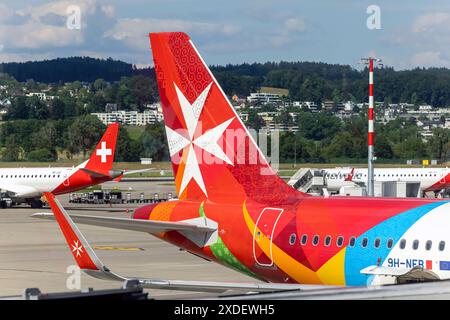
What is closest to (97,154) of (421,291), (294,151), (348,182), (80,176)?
(80,176)

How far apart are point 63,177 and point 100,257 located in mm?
40064

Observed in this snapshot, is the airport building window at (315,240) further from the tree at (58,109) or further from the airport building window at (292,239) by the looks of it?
the tree at (58,109)

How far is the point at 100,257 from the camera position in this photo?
127 feet

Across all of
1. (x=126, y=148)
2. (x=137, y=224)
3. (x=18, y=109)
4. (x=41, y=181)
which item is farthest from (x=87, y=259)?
(x=18, y=109)

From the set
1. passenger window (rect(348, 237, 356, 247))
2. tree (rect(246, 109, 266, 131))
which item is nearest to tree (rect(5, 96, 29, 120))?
tree (rect(246, 109, 266, 131))

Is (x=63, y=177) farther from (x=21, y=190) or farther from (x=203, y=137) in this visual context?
(x=203, y=137)


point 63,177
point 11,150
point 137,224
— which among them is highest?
point 137,224

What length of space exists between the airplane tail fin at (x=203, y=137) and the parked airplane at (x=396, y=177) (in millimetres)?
71174

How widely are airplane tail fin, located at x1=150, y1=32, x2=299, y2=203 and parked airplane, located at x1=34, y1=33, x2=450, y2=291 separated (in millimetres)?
23

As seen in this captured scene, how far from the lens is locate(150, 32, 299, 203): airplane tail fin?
72.0 feet

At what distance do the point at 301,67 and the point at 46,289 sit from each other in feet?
325

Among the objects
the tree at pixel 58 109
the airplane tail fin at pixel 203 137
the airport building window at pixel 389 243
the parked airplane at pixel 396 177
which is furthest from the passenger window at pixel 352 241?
the tree at pixel 58 109

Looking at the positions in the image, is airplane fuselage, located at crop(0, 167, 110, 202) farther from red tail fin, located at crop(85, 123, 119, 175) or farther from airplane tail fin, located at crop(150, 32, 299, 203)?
airplane tail fin, located at crop(150, 32, 299, 203)

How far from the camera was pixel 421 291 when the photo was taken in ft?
30.1
